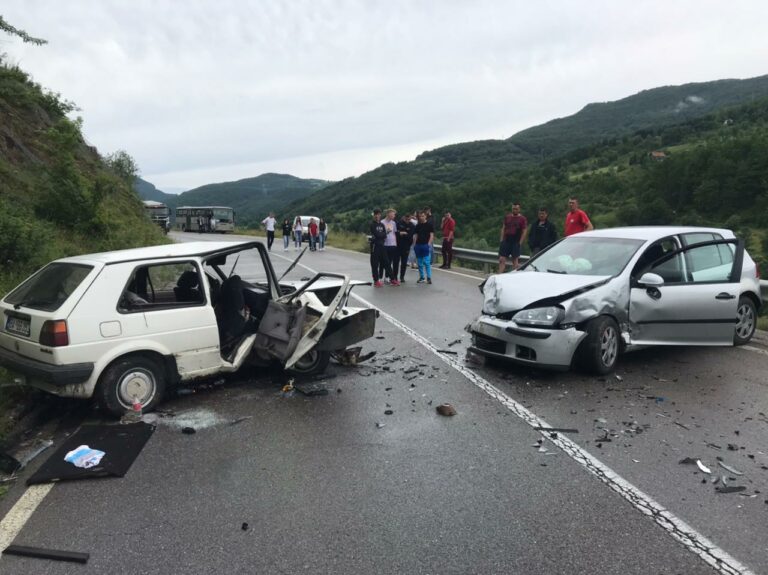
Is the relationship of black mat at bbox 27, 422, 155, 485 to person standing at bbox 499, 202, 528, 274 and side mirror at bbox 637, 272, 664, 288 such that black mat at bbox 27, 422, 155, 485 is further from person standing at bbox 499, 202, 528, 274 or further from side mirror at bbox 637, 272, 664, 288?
person standing at bbox 499, 202, 528, 274

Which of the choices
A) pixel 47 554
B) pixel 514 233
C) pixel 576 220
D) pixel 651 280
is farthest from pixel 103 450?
pixel 514 233

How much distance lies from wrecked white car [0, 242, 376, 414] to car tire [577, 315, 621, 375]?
223 cm

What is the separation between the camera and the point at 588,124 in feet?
510

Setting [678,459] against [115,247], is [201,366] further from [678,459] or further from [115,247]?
[115,247]

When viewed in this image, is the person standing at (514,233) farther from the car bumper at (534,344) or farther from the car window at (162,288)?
the car window at (162,288)

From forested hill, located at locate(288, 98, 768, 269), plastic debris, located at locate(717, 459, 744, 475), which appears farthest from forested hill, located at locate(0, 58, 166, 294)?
forested hill, located at locate(288, 98, 768, 269)

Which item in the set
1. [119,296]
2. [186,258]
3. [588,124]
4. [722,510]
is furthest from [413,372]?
[588,124]

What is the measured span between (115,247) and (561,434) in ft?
39.4

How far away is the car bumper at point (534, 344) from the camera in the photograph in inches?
231

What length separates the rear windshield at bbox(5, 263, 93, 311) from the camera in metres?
5.00

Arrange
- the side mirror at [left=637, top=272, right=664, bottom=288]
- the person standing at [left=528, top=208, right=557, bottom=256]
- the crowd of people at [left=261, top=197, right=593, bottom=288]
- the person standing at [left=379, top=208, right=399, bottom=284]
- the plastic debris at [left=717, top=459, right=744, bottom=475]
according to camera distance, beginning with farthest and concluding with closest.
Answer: the person standing at [left=379, top=208, right=399, bottom=284] < the crowd of people at [left=261, top=197, right=593, bottom=288] < the person standing at [left=528, top=208, right=557, bottom=256] < the side mirror at [left=637, top=272, right=664, bottom=288] < the plastic debris at [left=717, top=459, right=744, bottom=475]

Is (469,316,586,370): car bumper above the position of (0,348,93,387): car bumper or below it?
below

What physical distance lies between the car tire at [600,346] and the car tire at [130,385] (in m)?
4.11

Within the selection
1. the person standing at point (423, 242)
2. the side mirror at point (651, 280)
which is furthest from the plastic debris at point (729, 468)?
the person standing at point (423, 242)
